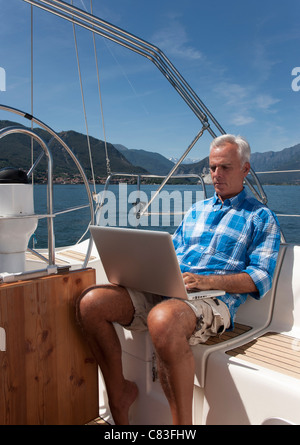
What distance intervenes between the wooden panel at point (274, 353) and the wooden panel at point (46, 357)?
1.81 feet

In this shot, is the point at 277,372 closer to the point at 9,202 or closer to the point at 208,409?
the point at 208,409

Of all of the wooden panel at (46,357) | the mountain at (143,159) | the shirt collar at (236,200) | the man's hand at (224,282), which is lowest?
the wooden panel at (46,357)

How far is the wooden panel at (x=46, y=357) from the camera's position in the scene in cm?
113

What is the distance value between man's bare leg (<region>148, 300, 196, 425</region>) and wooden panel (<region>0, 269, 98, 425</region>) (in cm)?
Answer: 36

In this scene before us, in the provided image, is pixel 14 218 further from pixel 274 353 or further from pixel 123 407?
pixel 274 353

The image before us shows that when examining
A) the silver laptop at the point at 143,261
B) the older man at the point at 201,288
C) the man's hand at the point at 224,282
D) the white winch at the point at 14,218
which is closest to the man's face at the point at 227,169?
the older man at the point at 201,288

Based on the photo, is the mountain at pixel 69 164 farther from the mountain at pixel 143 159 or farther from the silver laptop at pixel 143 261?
the mountain at pixel 143 159

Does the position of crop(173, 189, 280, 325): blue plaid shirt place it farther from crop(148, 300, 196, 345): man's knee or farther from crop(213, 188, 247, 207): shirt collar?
crop(148, 300, 196, 345): man's knee

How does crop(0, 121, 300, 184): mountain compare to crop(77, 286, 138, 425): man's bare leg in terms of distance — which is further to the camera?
crop(0, 121, 300, 184): mountain

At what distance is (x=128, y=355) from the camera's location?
4.59 feet

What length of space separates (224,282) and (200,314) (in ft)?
0.61

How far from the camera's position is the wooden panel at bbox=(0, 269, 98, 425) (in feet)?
3.70

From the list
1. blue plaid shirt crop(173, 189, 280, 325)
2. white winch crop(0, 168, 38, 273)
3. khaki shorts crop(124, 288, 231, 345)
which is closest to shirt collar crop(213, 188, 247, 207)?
blue plaid shirt crop(173, 189, 280, 325)
